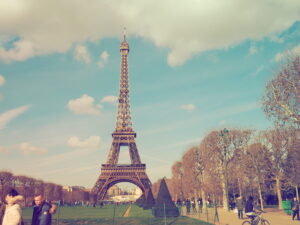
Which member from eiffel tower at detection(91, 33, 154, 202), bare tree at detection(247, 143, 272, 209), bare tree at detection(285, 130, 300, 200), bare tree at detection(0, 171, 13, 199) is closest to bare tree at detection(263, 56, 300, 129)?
bare tree at detection(285, 130, 300, 200)

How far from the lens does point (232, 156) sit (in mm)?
42781

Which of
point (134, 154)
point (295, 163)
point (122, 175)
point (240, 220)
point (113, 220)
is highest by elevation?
point (134, 154)

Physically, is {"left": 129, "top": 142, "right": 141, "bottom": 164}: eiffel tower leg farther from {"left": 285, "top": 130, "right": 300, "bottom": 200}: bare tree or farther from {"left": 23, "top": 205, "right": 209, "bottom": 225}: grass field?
{"left": 285, "top": 130, "right": 300, "bottom": 200}: bare tree

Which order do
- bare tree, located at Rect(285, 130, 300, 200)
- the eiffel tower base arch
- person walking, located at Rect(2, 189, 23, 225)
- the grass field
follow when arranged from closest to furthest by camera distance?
person walking, located at Rect(2, 189, 23, 225), the grass field, bare tree, located at Rect(285, 130, 300, 200), the eiffel tower base arch

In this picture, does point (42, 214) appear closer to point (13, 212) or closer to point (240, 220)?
point (13, 212)

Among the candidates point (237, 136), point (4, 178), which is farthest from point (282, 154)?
point (4, 178)

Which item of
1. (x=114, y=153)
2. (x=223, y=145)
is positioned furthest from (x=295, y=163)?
(x=114, y=153)

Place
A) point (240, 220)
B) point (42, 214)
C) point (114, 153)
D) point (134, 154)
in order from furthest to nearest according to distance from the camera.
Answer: point (114, 153)
point (134, 154)
point (240, 220)
point (42, 214)

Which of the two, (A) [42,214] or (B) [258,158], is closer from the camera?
(A) [42,214]

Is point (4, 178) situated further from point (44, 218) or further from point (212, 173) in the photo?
point (44, 218)

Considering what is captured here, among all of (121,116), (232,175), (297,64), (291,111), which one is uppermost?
(121,116)

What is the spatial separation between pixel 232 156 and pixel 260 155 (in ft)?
12.2

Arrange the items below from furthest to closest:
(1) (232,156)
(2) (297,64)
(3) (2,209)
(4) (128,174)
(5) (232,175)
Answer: (4) (128,174)
(5) (232,175)
(1) (232,156)
(2) (297,64)
(3) (2,209)

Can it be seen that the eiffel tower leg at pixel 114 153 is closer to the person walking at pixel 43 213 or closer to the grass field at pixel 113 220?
the grass field at pixel 113 220
